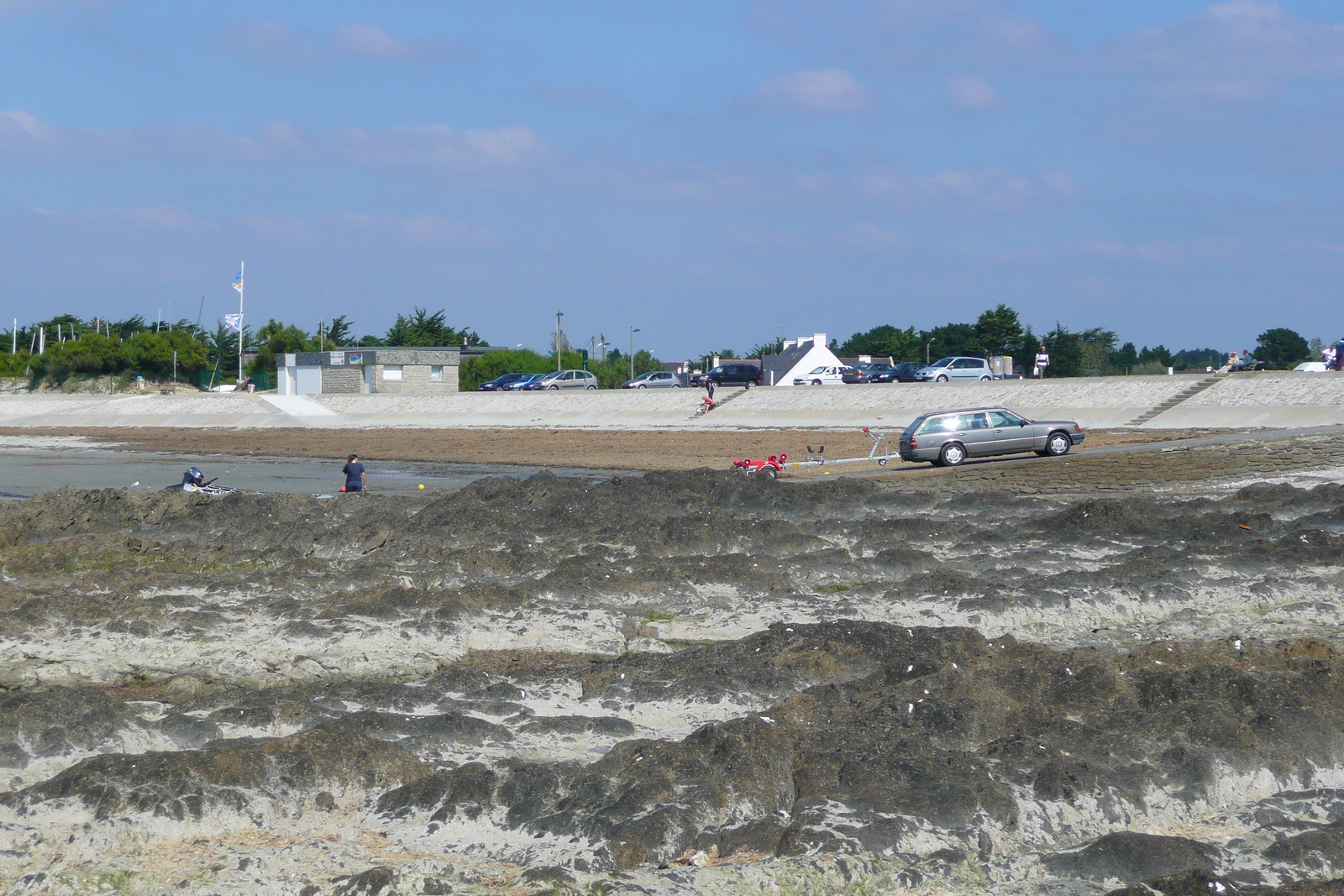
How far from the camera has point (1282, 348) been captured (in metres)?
97.5

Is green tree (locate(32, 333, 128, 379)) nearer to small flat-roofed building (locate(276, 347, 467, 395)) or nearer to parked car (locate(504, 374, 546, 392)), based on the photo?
small flat-roofed building (locate(276, 347, 467, 395))

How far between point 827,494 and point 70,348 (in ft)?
269

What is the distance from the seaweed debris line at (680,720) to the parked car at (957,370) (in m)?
42.9

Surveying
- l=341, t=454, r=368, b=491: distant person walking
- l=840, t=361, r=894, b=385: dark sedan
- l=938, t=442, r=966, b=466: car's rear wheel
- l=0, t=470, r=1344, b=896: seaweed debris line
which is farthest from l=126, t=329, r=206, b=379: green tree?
l=0, t=470, r=1344, b=896: seaweed debris line

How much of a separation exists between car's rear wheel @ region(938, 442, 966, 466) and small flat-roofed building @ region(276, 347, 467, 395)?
4592 cm

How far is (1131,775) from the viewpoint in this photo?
791 cm

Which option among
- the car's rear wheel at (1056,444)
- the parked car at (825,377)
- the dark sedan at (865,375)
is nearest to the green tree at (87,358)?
the parked car at (825,377)

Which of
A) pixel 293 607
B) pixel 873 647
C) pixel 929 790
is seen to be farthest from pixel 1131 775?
pixel 293 607

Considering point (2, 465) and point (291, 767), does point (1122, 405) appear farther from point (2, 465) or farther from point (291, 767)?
point (291, 767)

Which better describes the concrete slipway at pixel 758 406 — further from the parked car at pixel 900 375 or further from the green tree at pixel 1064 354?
the green tree at pixel 1064 354

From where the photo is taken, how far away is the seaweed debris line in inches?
269

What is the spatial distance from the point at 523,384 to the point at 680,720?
208 feet

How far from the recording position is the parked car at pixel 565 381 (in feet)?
227

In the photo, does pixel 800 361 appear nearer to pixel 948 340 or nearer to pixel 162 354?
pixel 948 340
